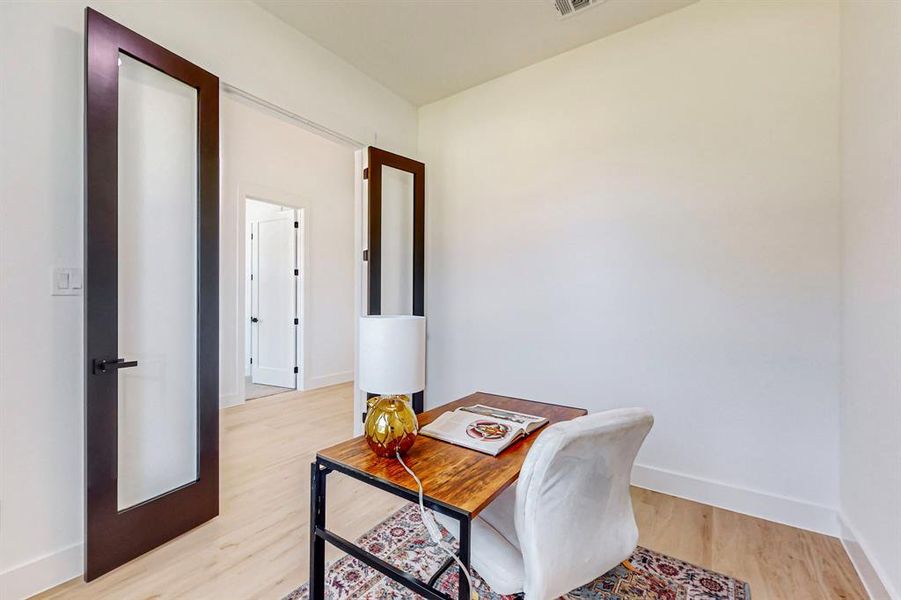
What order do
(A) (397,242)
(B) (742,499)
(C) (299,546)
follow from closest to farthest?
1. (C) (299,546)
2. (B) (742,499)
3. (A) (397,242)

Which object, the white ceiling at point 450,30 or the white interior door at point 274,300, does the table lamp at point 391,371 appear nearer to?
the white ceiling at point 450,30

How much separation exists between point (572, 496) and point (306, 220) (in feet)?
16.4

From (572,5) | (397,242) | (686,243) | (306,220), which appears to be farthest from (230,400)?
(572,5)

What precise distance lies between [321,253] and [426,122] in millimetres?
2610

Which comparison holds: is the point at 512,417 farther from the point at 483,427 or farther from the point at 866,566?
the point at 866,566

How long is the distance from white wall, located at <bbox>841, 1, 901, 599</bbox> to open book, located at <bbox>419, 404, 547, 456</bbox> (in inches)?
50.4

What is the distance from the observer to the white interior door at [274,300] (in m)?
5.32

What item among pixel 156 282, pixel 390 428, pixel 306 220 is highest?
pixel 306 220

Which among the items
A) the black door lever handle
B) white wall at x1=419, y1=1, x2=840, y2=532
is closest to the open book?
white wall at x1=419, y1=1, x2=840, y2=532

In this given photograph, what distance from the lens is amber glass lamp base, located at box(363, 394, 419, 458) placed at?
129 cm

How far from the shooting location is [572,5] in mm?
2357

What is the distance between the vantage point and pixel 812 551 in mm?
1873
